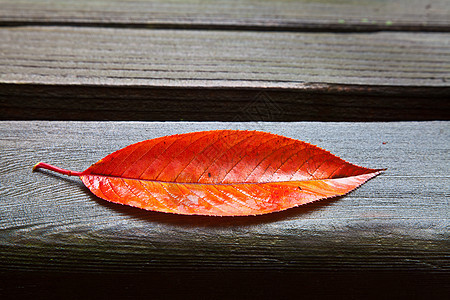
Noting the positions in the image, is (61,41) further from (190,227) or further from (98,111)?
(190,227)

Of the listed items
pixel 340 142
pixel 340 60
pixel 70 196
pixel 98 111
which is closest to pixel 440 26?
pixel 340 60

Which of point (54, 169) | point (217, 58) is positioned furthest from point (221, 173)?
point (217, 58)

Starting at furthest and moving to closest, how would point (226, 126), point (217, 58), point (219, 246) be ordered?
point (217, 58)
point (226, 126)
point (219, 246)

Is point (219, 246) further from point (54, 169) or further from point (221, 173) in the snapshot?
point (54, 169)

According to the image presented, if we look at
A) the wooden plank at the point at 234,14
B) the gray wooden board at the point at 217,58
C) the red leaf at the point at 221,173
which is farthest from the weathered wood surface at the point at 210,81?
the red leaf at the point at 221,173

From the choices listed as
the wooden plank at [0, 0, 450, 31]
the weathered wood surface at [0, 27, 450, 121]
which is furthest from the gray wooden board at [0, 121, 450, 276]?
the wooden plank at [0, 0, 450, 31]
